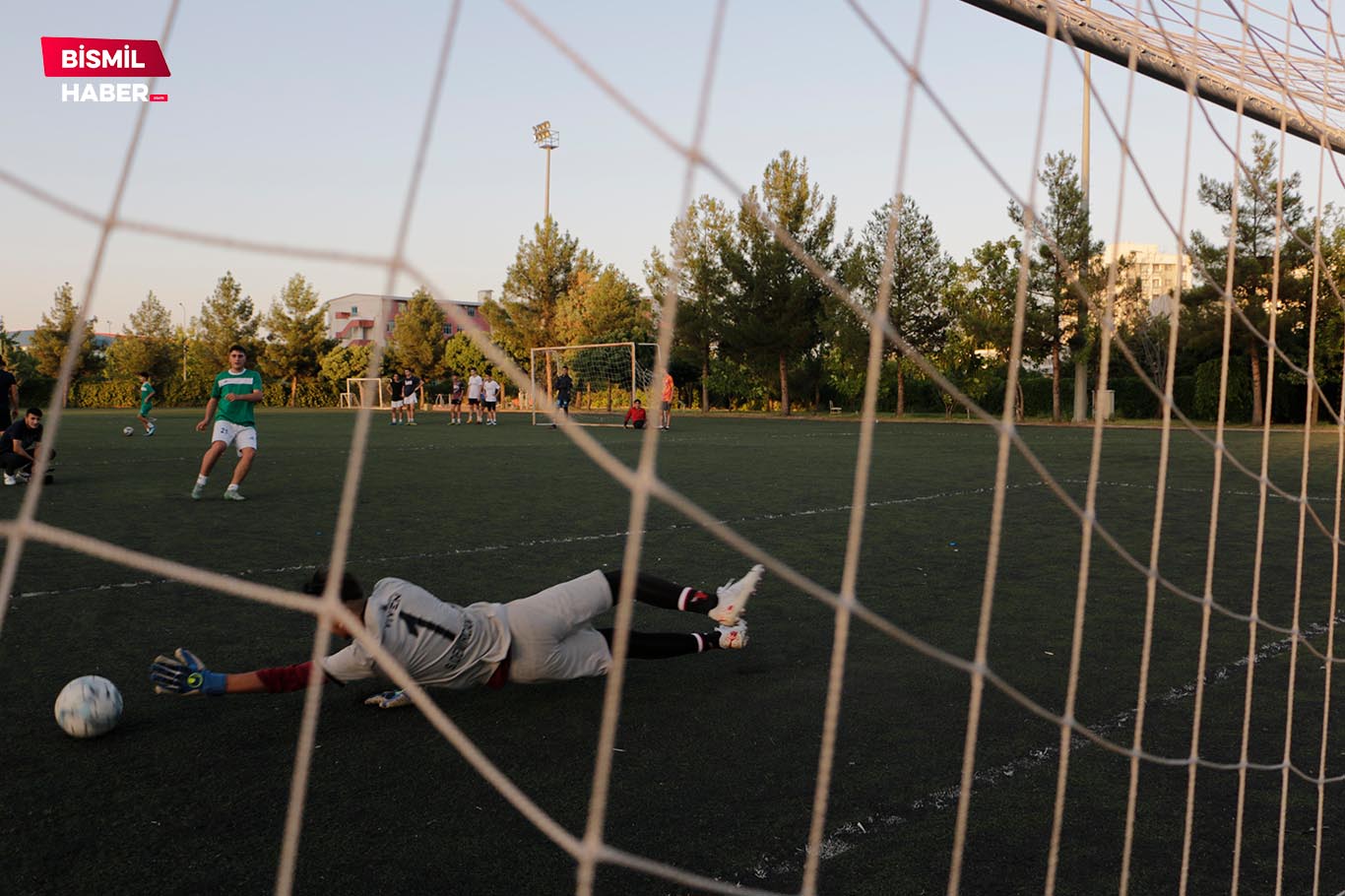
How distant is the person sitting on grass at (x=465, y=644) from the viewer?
3.41 meters

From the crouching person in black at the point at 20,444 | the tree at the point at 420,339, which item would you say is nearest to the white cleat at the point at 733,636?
the crouching person in black at the point at 20,444

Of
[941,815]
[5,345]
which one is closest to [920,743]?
[941,815]

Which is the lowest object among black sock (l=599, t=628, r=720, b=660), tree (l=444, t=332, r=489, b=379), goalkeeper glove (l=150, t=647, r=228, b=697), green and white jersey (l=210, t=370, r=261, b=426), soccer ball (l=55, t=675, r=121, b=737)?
soccer ball (l=55, t=675, r=121, b=737)

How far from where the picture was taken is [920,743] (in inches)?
135

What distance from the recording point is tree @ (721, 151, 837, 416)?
37.4m

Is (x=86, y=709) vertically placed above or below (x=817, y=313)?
below

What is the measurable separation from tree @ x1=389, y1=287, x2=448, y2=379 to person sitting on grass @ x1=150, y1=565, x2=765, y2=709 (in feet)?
168

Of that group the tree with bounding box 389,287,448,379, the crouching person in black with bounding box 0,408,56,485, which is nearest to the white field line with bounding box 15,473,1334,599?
the crouching person in black with bounding box 0,408,56,485

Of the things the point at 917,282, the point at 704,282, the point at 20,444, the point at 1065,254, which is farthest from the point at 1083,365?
the point at 20,444

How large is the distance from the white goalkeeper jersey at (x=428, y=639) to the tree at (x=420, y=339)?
51.4 metres

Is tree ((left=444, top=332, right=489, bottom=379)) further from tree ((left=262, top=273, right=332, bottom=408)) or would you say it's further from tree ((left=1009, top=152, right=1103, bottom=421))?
tree ((left=1009, top=152, right=1103, bottom=421))

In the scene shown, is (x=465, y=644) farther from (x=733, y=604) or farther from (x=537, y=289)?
(x=537, y=289)

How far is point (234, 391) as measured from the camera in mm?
9312

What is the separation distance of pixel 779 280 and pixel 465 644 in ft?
115
